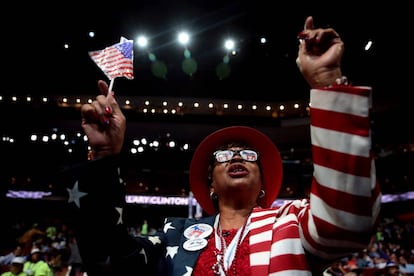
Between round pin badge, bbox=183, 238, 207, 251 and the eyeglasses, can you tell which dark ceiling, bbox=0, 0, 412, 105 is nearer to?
the eyeglasses

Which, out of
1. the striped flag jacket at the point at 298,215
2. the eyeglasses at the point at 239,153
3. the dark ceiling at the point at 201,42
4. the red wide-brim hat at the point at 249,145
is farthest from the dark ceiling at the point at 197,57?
the striped flag jacket at the point at 298,215

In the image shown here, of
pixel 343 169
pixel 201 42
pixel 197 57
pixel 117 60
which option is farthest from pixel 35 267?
pixel 197 57

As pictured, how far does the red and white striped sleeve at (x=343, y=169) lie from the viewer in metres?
1.31

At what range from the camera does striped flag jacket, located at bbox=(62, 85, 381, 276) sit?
133 centimetres

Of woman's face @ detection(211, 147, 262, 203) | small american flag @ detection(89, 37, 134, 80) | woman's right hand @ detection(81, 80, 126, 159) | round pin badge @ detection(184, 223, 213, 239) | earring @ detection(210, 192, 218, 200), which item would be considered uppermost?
small american flag @ detection(89, 37, 134, 80)

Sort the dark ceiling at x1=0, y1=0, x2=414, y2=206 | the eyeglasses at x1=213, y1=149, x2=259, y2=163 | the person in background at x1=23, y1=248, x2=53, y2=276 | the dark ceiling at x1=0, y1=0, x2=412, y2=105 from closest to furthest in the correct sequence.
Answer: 1. the eyeglasses at x1=213, y1=149, x2=259, y2=163
2. the person in background at x1=23, y1=248, x2=53, y2=276
3. the dark ceiling at x1=0, y1=0, x2=412, y2=105
4. the dark ceiling at x1=0, y1=0, x2=414, y2=206

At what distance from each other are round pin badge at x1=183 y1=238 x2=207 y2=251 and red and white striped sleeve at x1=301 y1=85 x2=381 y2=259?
78 centimetres

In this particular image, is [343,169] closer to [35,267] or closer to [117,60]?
[117,60]

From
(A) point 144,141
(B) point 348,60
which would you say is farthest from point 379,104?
(A) point 144,141

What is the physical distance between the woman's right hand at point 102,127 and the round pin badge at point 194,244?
2.22ft

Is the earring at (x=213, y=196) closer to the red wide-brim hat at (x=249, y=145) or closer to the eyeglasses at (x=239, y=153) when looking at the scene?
the red wide-brim hat at (x=249, y=145)

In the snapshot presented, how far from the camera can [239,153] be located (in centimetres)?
253

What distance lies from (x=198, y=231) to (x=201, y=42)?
49.2 feet

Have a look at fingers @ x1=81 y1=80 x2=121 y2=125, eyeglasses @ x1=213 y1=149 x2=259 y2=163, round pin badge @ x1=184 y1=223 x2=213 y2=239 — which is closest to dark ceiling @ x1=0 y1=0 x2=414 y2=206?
eyeglasses @ x1=213 y1=149 x2=259 y2=163
